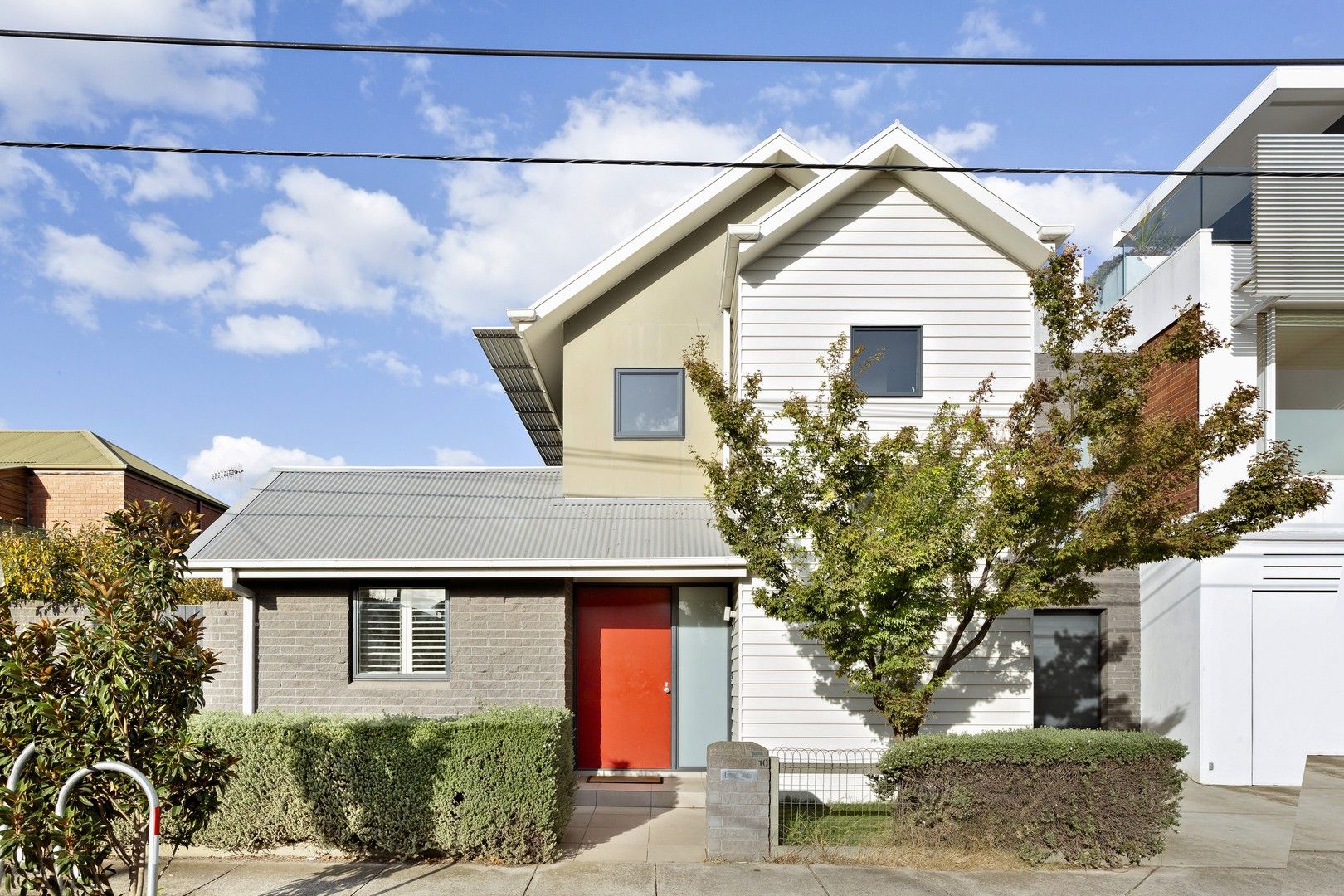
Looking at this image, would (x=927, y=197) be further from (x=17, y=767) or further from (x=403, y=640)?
(x=17, y=767)

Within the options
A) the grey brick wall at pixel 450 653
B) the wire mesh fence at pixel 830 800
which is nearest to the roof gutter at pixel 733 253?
the grey brick wall at pixel 450 653

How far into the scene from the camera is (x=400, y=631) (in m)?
12.4

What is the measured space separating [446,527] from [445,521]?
9.7 inches

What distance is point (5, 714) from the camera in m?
6.77

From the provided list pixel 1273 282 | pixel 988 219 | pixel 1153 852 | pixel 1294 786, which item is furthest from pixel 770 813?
pixel 1273 282

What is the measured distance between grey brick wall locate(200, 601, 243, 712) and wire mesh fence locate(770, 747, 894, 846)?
6.71 meters

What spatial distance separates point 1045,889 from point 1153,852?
4.80 feet

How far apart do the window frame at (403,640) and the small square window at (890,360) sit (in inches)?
237

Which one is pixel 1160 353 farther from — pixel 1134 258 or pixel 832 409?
pixel 1134 258

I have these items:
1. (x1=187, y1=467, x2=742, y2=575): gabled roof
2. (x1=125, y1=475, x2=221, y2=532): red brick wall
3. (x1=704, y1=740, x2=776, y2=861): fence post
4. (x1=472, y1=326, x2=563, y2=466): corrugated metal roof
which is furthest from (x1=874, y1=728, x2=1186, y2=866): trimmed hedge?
(x1=125, y1=475, x2=221, y2=532): red brick wall

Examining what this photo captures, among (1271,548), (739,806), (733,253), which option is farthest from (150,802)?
(1271,548)

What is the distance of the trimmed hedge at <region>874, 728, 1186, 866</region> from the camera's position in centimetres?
915

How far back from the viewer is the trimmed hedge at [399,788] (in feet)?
29.3

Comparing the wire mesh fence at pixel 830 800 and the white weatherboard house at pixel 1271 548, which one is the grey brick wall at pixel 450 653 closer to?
the wire mesh fence at pixel 830 800
